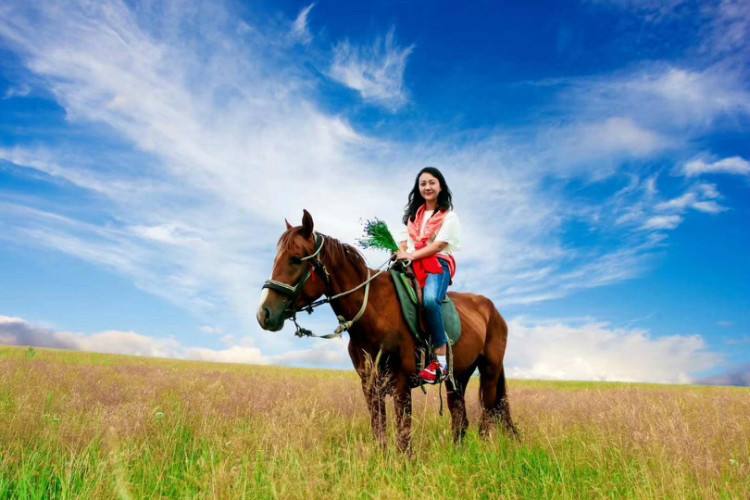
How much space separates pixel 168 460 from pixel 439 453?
10.2 feet

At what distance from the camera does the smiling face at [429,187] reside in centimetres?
626

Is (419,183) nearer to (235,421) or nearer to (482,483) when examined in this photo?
(482,483)

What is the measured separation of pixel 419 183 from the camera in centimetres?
636

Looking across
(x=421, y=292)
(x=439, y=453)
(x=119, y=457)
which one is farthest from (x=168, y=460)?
(x=421, y=292)

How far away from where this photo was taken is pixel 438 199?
645cm

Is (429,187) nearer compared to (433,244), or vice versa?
(433,244)

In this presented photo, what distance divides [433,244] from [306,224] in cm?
164

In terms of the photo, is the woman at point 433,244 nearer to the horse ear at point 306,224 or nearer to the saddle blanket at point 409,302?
the saddle blanket at point 409,302

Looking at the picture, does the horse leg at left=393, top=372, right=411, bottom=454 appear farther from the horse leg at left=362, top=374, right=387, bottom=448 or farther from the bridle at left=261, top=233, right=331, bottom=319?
the bridle at left=261, top=233, right=331, bottom=319

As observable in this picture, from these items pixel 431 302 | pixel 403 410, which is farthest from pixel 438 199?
pixel 403 410

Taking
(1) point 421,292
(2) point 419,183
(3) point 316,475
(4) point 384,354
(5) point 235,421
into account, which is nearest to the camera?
(3) point 316,475

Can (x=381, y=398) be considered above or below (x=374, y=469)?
above

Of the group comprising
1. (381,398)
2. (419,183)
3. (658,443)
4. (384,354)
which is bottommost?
(658,443)

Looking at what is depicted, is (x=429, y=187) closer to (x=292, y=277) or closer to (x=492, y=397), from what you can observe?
(x=292, y=277)
